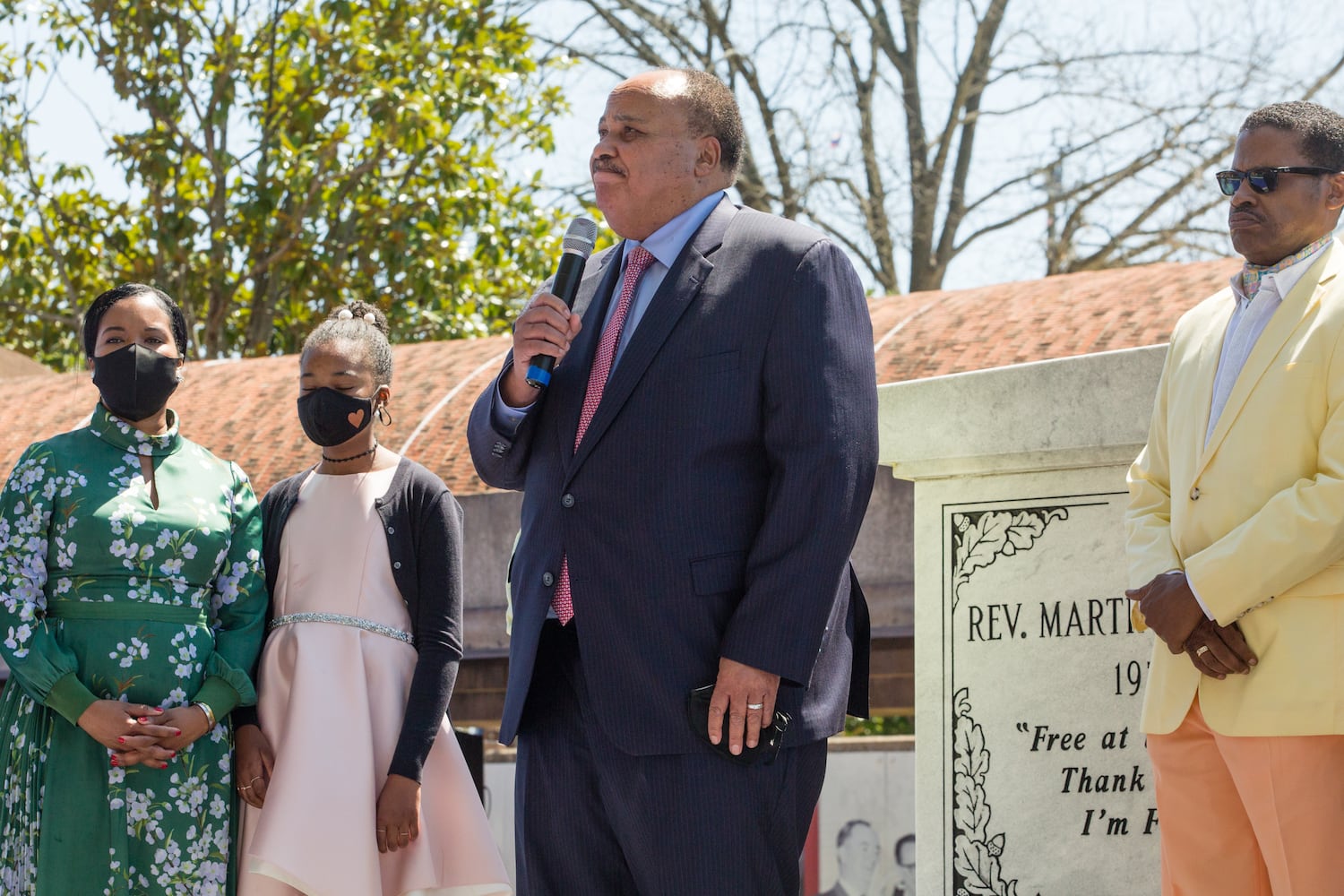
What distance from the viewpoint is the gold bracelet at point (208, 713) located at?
149 inches

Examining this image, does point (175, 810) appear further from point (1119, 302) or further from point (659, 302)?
point (1119, 302)

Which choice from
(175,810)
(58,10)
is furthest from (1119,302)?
(58,10)

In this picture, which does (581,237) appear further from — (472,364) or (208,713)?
(472,364)

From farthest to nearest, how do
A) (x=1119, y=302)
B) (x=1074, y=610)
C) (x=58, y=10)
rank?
(x=58, y=10)
(x=1119, y=302)
(x=1074, y=610)

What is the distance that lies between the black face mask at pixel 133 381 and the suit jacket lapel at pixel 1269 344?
2429 millimetres

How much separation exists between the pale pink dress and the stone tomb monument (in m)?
1.37

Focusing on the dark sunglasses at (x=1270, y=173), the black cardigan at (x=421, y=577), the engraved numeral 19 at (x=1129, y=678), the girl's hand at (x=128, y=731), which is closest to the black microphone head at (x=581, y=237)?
the black cardigan at (x=421, y=577)

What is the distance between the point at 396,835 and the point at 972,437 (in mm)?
1876

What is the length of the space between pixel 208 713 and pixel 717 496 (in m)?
1.50

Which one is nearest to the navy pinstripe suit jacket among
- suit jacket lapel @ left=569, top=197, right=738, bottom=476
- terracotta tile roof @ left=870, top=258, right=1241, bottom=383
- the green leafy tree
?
suit jacket lapel @ left=569, top=197, right=738, bottom=476

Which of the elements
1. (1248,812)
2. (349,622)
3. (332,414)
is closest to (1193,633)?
(1248,812)

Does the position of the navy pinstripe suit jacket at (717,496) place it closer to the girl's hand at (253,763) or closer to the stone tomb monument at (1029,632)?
the girl's hand at (253,763)

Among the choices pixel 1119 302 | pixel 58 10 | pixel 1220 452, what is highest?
pixel 58 10

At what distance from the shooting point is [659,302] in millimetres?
3107
